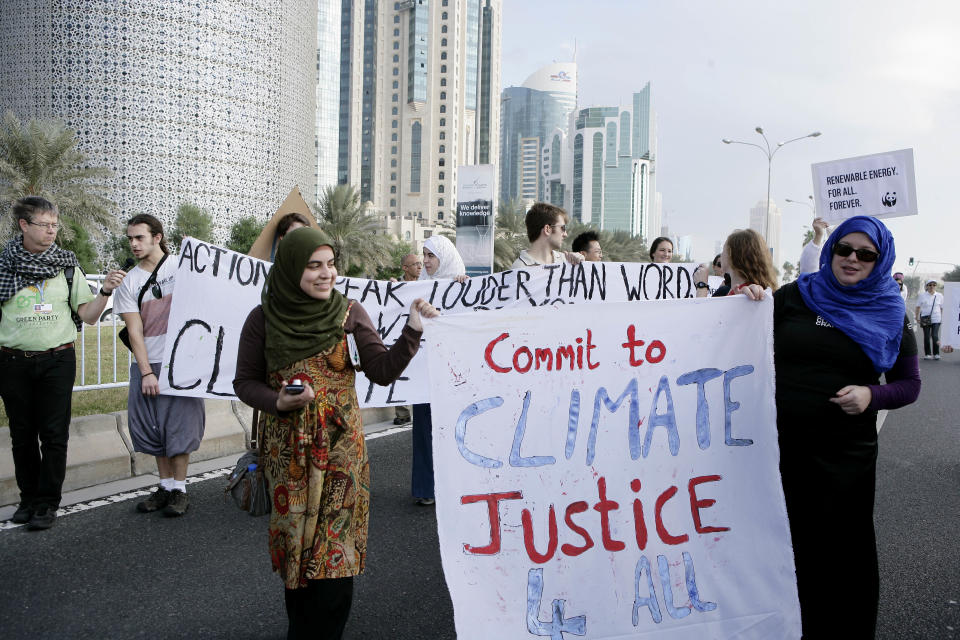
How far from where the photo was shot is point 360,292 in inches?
228

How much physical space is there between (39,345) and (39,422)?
1.55 feet

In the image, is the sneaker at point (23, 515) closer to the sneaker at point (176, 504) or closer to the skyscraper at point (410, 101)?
the sneaker at point (176, 504)

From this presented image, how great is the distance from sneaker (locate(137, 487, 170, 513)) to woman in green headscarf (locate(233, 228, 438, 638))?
→ 2562mm

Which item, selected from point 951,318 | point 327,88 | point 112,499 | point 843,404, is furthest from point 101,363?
point 327,88

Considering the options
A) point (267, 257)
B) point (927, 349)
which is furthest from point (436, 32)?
point (267, 257)

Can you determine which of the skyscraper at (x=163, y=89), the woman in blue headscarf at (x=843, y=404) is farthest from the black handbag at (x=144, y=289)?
the skyscraper at (x=163, y=89)

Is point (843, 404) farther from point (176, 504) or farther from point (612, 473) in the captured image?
point (176, 504)

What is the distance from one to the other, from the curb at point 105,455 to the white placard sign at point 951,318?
11457mm

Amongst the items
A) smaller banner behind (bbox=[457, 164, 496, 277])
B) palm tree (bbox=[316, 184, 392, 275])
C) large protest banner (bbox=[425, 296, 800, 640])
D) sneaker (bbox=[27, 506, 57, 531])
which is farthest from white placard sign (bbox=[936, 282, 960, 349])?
palm tree (bbox=[316, 184, 392, 275])

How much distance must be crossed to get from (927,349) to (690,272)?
15987 millimetres

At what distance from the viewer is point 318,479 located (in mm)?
2742

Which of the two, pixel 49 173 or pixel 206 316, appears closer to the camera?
pixel 206 316

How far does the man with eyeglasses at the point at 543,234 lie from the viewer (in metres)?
5.26

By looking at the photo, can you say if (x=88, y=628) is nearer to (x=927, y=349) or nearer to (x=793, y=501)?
(x=793, y=501)
